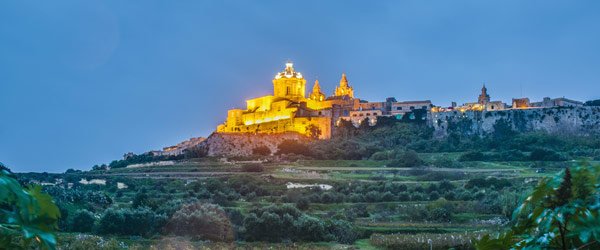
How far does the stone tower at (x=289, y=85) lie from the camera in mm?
85812

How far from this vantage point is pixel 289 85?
8594cm

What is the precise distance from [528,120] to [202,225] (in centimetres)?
5112

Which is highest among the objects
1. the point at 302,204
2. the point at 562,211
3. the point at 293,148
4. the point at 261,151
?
the point at 293,148

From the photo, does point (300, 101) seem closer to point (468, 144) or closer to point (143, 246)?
point (468, 144)

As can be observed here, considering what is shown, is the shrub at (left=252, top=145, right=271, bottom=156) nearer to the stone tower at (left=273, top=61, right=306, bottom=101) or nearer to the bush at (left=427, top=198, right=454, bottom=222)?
the stone tower at (left=273, top=61, right=306, bottom=101)

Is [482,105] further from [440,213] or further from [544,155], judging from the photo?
[440,213]

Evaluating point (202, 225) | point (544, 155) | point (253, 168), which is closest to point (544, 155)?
point (544, 155)

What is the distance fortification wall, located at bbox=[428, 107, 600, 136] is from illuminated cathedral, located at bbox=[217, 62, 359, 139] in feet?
38.2

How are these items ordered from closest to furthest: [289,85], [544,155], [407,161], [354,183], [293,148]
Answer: [354,183], [407,161], [544,155], [293,148], [289,85]

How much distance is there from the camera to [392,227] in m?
26.3

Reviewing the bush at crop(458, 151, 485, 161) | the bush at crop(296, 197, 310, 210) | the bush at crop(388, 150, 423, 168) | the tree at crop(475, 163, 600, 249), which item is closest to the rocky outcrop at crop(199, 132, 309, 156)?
the bush at crop(388, 150, 423, 168)

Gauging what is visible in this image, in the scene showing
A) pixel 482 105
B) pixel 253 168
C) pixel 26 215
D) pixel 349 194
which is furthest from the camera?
pixel 482 105

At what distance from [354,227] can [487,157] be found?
3327 cm

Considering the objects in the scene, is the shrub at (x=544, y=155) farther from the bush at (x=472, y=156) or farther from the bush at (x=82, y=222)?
the bush at (x=82, y=222)
